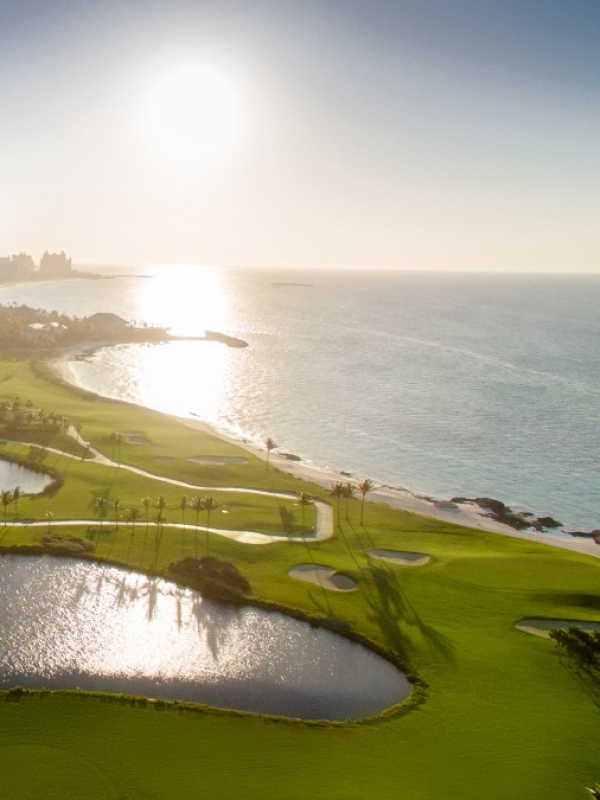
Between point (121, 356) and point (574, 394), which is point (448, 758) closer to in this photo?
point (574, 394)

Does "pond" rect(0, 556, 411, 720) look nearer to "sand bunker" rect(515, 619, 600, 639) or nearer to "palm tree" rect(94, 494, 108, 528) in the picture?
"palm tree" rect(94, 494, 108, 528)

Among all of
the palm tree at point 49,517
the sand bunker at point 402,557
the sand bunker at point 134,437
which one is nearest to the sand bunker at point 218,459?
the sand bunker at point 134,437

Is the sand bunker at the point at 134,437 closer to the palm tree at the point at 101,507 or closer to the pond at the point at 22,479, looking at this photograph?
the pond at the point at 22,479

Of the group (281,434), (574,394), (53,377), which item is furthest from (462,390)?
(53,377)

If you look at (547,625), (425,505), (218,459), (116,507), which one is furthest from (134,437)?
(547,625)

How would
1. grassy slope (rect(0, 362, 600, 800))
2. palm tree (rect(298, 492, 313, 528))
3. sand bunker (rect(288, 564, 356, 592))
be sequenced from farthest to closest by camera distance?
palm tree (rect(298, 492, 313, 528)) < sand bunker (rect(288, 564, 356, 592)) < grassy slope (rect(0, 362, 600, 800))

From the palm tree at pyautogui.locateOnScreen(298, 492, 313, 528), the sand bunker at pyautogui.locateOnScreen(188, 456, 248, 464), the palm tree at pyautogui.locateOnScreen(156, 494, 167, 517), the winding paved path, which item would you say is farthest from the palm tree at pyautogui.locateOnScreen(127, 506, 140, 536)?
the sand bunker at pyautogui.locateOnScreen(188, 456, 248, 464)

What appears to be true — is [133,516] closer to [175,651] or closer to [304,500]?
[304,500]
